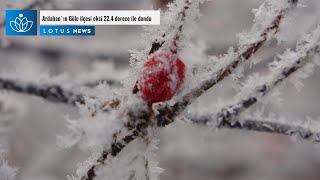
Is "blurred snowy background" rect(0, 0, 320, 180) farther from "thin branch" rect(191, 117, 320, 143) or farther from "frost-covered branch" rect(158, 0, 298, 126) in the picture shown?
"frost-covered branch" rect(158, 0, 298, 126)

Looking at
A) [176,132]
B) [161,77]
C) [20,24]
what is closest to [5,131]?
[20,24]

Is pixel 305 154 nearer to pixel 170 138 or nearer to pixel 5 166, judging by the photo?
pixel 170 138

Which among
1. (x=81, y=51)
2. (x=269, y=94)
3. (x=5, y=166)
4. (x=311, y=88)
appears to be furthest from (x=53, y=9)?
(x=311, y=88)

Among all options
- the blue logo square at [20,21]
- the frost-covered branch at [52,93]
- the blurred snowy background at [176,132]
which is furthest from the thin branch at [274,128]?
the blurred snowy background at [176,132]

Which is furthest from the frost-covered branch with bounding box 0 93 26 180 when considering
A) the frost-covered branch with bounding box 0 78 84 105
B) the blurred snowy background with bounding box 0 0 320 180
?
the blurred snowy background with bounding box 0 0 320 180

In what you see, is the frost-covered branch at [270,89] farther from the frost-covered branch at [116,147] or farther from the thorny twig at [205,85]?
the frost-covered branch at [116,147]

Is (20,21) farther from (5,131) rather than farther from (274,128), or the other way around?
(274,128)

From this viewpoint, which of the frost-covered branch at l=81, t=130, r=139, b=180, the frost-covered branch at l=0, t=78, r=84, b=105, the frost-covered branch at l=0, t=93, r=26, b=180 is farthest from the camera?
the frost-covered branch at l=0, t=78, r=84, b=105

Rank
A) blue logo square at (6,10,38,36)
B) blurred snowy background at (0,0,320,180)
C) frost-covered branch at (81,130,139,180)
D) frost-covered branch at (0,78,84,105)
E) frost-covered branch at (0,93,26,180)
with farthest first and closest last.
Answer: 1. blurred snowy background at (0,0,320,180)
2. blue logo square at (6,10,38,36)
3. frost-covered branch at (0,78,84,105)
4. frost-covered branch at (0,93,26,180)
5. frost-covered branch at (81,130,139,180)
